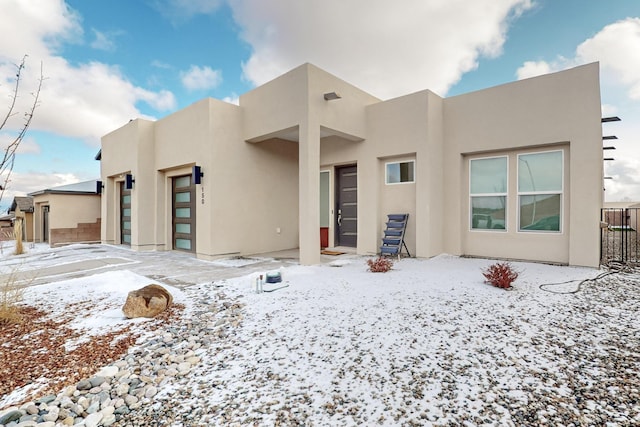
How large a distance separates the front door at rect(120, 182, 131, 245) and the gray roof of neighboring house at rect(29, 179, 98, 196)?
2.29 meters

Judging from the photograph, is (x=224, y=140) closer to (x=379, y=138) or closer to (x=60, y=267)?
(x=379, y=138)

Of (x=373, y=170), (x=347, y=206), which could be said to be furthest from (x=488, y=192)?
(x=347, y=206)

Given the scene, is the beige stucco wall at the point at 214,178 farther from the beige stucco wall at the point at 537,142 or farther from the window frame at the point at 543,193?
the window frame at the point at 543,193

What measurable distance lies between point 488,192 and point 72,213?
14586 millimetres

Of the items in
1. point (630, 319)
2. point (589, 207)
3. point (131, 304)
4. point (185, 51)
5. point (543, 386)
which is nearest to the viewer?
point (543, 386)

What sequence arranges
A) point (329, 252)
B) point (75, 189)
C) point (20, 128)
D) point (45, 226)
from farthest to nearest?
point (45, 226)
point (75, 189)
point (329, 252)
point (20, 128)

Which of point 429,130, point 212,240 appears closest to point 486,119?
point 429,130

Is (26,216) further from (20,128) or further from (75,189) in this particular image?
(20,128)

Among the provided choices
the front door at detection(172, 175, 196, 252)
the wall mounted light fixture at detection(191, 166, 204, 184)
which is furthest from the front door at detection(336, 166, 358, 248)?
the front door at detection(172, 175, 196, 252)

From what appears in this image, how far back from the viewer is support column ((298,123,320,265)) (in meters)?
5.99

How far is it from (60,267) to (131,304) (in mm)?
4575

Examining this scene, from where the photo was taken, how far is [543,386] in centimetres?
202

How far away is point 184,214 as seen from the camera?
8.66 m

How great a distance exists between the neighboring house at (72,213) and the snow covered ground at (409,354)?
8945mm
